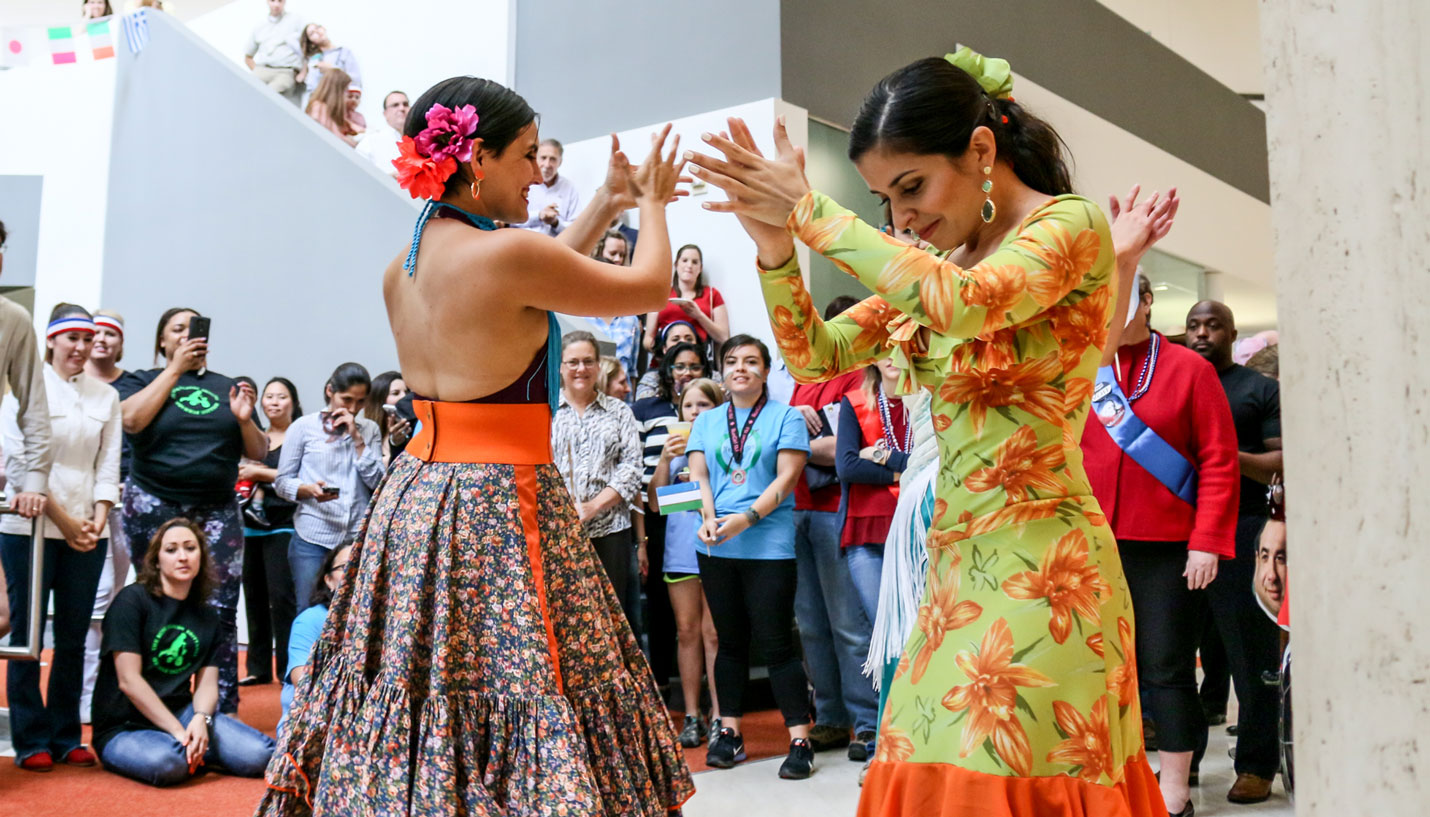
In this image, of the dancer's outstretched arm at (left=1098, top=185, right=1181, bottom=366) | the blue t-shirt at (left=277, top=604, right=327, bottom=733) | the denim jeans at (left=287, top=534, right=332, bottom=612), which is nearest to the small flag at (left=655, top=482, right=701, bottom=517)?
the blue t-shirt at (left=277, top=604, right=327, bottom=733)

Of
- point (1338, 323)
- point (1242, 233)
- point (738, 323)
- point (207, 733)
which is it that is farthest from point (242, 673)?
point (1242, 233)

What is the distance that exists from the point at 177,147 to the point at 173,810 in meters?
5.58

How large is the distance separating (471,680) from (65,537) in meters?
2.98

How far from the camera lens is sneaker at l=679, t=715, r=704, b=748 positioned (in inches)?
181

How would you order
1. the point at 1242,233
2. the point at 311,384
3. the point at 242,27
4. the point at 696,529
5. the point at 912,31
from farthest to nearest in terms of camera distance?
1. the point at 1242,233
2. the point at 242,27
3. the point at 912,31
4. the point at 311,384
5. the point at 696,529

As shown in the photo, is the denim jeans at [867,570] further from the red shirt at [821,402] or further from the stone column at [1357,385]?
the stone column at [1357,385]

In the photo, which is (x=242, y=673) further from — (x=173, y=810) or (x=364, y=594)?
(x=364, y=594)

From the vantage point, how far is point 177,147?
8109mm

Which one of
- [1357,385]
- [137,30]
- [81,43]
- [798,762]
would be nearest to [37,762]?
[798,762]

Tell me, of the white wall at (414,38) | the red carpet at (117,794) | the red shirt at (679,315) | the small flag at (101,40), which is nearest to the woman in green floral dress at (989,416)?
the red carpet at (117,794)

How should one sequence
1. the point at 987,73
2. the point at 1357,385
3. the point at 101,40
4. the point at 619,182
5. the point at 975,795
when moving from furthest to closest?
the point at 101,40 → the point at 619,182 → the point at 987,73 → the point at 975,795 → the point at 1357,385

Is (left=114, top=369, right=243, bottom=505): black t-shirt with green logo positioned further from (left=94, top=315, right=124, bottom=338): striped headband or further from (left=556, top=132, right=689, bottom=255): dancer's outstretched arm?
(left=556, top=132, right=689, bottom=255): dancer's outstretched arm

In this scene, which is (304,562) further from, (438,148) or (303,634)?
(438,148)

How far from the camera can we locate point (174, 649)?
4.29 metres
